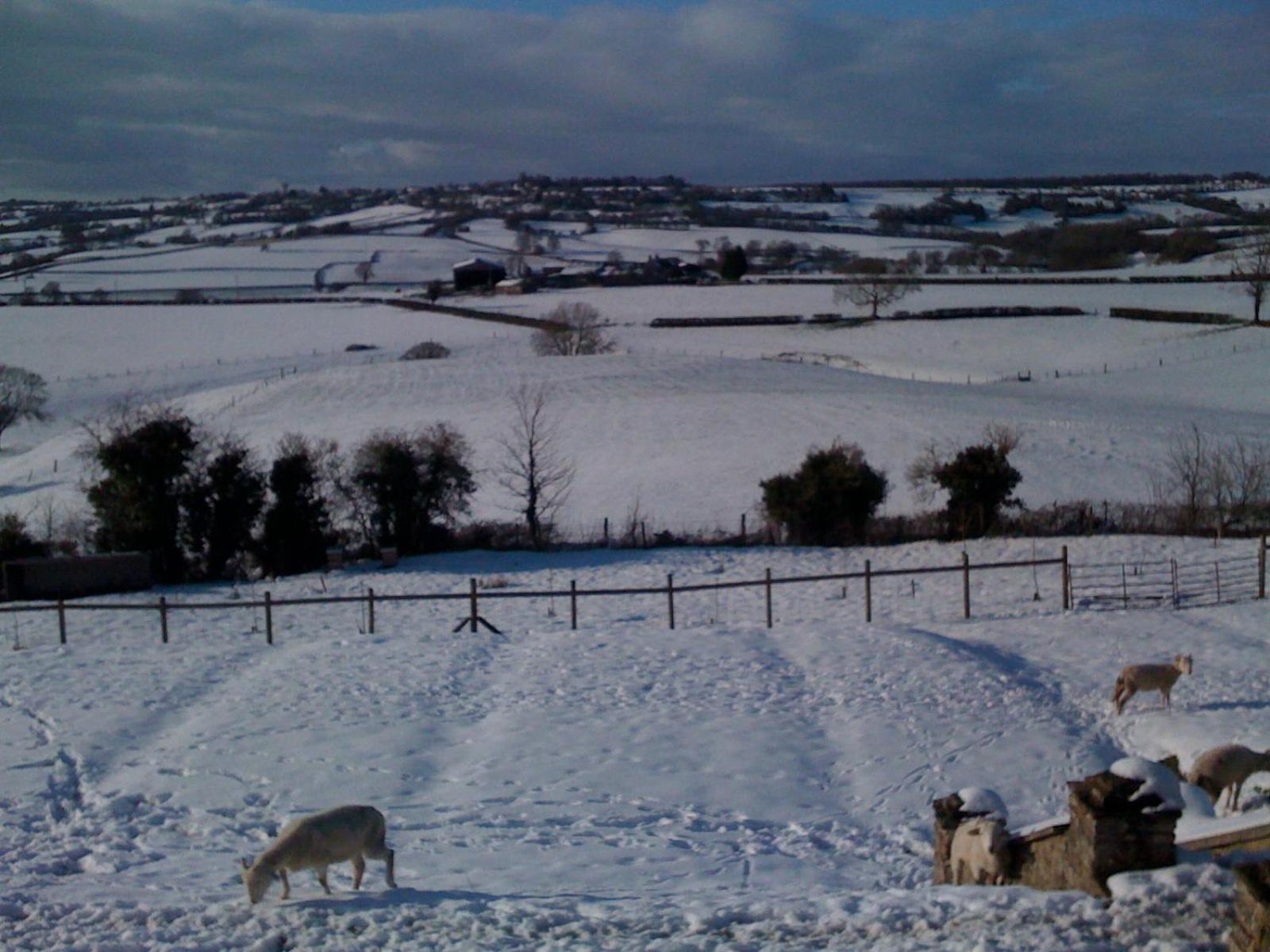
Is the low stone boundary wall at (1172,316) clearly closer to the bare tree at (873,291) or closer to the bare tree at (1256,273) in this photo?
the bare tree at (1256,273)

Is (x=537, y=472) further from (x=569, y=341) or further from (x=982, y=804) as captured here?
(x=569, y=341)

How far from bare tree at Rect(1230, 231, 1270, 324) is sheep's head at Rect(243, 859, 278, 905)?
67873mm

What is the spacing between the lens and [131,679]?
1855cm

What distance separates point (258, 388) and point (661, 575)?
34872 millimetres

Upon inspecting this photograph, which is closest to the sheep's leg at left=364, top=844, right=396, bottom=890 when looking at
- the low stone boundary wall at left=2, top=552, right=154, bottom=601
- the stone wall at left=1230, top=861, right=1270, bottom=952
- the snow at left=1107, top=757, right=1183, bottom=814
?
the snow at left=1107, top=757, right=1183, bottom=814

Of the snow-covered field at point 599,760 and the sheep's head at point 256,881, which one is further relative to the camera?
the sheep's head at point 256,881

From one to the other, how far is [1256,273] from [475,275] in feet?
205

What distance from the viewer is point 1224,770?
1151 centimetres

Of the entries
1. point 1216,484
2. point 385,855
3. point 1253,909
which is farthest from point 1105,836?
point 1216,484

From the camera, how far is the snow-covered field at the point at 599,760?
8773 mm

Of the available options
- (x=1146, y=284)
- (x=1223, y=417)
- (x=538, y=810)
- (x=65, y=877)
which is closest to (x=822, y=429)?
(x=1223, y=417)

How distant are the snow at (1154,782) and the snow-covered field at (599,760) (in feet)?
1.41

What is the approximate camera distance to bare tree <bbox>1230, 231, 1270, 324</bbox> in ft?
222

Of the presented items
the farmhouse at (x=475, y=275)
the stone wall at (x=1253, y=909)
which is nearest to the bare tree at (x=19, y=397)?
the farmhouse at (x=475, y=275)
